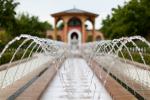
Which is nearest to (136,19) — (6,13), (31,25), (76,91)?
(6,13)

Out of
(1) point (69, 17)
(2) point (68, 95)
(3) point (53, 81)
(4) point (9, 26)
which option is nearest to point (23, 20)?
(1) point (69, 17)

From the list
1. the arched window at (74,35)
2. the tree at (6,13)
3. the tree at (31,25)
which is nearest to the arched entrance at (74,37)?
the arched window at (74,35)

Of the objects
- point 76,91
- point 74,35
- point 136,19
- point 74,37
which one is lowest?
point 76,91

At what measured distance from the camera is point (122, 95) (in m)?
7.20

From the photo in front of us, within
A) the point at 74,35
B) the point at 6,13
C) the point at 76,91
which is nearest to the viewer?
the point at 76,91

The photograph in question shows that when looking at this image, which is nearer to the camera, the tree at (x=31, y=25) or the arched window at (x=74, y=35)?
the tree at (x=31, y=25)

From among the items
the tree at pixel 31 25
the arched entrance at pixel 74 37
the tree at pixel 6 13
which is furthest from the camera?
the arched entrance at pixel 74 37

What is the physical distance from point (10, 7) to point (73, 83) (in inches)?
722

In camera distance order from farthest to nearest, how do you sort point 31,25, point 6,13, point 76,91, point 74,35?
point 74,35 → point 31,25 → point 6,13 → point 76,91

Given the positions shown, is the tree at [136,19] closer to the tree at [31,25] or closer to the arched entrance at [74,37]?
the tree at [31,25]

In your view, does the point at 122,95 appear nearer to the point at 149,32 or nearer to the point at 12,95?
the point at 12,95

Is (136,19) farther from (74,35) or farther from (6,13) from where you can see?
(74,35)

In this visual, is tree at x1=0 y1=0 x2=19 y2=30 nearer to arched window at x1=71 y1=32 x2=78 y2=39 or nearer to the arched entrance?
the arched entrance

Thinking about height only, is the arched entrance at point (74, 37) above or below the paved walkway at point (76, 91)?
above
